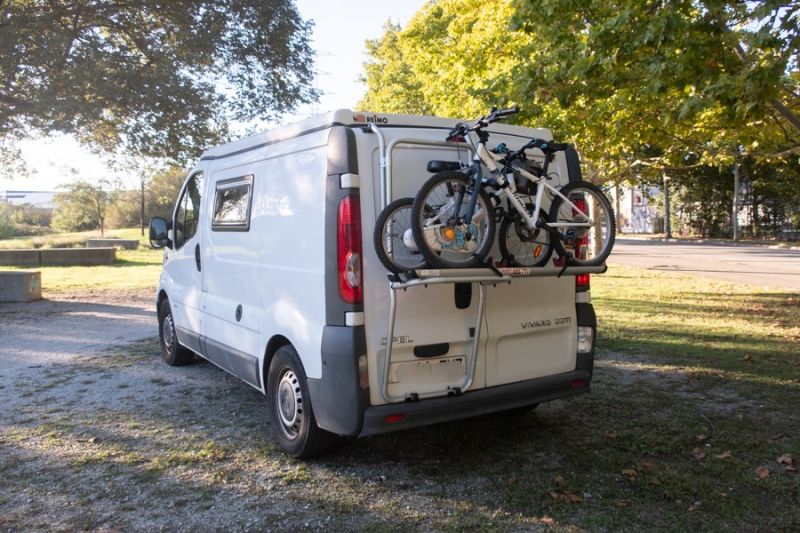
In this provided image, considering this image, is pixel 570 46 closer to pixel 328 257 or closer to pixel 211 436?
pixel 328 257

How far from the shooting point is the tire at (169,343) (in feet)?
24.6

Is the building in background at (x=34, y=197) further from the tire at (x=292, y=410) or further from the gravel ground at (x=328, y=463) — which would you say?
the tire at (x=292, y=410)

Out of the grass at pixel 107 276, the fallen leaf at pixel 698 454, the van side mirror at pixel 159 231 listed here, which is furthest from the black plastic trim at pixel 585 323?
the grass at pixel 107 276

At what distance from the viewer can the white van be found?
13.2 feet

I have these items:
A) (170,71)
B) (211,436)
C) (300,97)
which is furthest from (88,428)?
(300,97)

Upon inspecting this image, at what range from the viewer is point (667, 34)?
643cm

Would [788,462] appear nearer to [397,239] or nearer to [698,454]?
[698,454]

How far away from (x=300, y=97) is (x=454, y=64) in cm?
353

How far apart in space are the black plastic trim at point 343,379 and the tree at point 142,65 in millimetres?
9880

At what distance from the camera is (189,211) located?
263 inches

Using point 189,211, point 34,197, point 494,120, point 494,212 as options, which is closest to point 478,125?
point 494,120

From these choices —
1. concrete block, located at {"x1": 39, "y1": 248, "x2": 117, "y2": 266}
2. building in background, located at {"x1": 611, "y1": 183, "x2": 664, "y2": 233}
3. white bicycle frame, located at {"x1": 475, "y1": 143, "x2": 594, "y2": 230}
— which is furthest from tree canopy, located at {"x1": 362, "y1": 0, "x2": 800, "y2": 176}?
building in background, located at {"x1": 611, "y1": 183, "x2": 664, "y2": 233}

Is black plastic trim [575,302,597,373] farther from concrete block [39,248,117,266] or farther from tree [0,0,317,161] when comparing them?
concrete block [39,248,117,266]

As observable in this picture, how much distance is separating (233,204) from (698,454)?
407 centimetres
